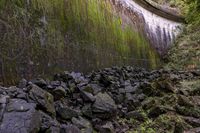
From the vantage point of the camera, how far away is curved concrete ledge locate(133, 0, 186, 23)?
A: 48.1 ft

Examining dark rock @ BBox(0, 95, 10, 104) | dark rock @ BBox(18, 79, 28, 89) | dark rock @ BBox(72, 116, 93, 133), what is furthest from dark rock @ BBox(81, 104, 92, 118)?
dark rock @ BBox(0, 95, 10, 104)

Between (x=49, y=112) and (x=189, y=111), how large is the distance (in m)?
3.12

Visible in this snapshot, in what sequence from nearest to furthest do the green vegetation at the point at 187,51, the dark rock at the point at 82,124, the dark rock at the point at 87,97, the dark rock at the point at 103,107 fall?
the dark rock at the point at 82,124, the dark rock at the point at 103,107, the dark rock at the point at 87,97, the green vegetation at the point at 187,51

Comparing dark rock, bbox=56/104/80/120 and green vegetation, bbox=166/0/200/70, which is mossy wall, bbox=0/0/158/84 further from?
green vegetation, bbox=166/0/200/70

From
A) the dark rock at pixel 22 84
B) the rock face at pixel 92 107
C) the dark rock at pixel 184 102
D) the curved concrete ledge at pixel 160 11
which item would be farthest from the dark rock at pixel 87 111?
the curved concrete ledge at pixel 160 11

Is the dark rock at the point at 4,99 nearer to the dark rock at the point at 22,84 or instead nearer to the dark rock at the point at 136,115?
the dark rock at the point at 22,84

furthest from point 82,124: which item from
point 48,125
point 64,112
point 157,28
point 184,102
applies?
point 157,28

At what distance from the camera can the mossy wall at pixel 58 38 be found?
5.59 metres

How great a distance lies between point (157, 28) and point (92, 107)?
10795 millimetres

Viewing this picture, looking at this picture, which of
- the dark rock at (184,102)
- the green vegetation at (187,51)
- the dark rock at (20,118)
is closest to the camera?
the dark rock at (20,118)

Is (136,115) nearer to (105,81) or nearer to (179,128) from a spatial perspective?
(179,128)

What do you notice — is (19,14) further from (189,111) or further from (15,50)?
(189,111)

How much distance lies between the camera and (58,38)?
23.5 ft

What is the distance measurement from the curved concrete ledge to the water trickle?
14 centimetres
